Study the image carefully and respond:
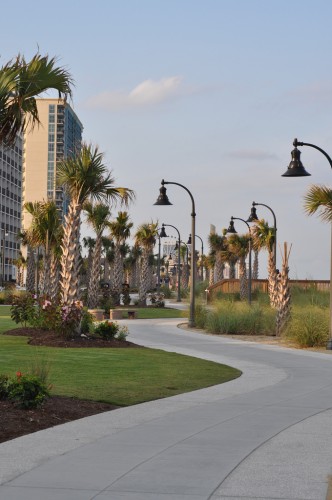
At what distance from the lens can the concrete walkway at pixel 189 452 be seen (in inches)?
280

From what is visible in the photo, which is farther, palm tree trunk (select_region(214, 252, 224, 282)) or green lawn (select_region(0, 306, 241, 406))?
palm tree trunk (select_region(214, 252, 224, 282))

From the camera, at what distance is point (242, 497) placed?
22.5 ft

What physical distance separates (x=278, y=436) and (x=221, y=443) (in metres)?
0.92

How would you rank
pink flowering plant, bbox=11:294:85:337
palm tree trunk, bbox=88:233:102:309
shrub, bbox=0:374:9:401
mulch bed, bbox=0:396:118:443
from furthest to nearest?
palm tree trunk, bbox=88:233:102:309 < pink flowering plant, bbox=11:294:85:337 < shrub, bbox=0:374:9:401 < mulch bed, bbox=0:396:118:443

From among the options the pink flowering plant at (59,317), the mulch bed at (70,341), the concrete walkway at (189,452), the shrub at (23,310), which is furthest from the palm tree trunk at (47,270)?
the concrete walkway at (189,452)

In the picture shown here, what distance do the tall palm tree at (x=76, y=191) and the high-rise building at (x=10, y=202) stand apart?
139 meters

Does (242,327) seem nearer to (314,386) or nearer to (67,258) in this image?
(67,258)

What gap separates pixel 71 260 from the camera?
2750 centimetres

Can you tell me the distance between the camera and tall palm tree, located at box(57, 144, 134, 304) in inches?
1040

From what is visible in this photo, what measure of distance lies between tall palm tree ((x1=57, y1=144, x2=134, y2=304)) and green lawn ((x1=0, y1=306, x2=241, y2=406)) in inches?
133

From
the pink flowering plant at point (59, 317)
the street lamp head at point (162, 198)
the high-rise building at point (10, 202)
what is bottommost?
the pink flowering plant at point (59, 317)

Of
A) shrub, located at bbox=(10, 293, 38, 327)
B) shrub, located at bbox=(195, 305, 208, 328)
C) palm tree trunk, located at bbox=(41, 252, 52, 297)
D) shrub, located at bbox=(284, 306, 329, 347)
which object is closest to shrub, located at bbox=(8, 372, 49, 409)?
shrub, located at bbox=(284, 306, 329, 347)

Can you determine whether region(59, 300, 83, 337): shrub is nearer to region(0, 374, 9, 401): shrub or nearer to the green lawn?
the green lawn

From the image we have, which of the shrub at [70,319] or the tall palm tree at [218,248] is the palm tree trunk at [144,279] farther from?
the shrub at [70,319]
